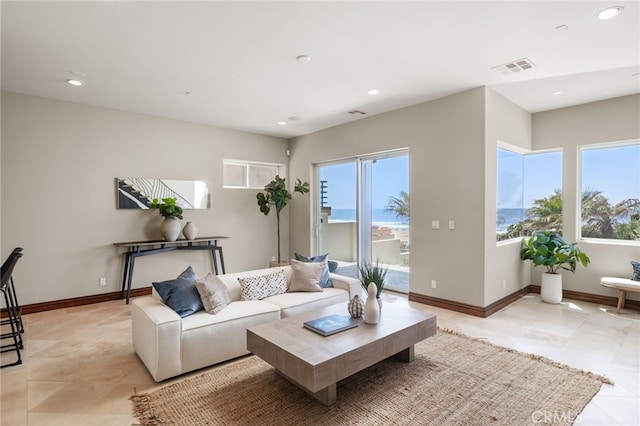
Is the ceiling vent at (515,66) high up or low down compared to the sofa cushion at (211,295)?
up

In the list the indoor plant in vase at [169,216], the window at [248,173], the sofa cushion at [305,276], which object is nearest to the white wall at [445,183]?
the sofa cushion at [305,276]

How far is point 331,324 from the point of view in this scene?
8.43 ft

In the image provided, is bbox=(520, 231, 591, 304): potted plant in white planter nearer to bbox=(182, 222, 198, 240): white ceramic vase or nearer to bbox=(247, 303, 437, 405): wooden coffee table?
bbox=(247, 303, 437, 405): wooden coffee table

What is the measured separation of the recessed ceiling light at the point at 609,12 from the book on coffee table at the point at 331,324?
10.0 feet

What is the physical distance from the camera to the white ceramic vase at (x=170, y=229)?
5039 mm

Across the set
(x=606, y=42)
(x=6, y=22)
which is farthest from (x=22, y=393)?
(x=606, y=42)

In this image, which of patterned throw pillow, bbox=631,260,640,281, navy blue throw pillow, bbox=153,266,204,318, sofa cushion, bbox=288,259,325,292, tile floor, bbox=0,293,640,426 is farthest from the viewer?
patterned throw pillow, bbox=631,260,640,281

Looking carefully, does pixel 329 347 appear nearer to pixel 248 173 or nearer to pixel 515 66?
pixel 515 66

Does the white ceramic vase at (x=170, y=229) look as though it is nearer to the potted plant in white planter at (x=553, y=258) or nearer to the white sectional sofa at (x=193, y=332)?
the white sectional sofa at (x=193, y=332)

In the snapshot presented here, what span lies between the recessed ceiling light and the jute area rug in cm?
282

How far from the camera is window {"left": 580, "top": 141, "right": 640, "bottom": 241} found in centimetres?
453

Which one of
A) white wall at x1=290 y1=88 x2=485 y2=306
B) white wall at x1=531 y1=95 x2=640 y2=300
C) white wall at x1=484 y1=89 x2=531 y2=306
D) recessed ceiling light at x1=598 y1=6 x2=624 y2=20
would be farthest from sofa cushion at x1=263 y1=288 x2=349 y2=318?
white wall at x1=531 y1=95 x2=640 y2=300

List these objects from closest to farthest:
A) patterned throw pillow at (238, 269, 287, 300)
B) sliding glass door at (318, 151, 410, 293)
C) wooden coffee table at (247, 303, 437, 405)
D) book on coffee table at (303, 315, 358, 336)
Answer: wooden coffee table at (247, 303, 437, 405) → book on coffee table at (303, 315, 358, 336) → patterned throw pillow at (238, 269, 287, 300) → sliding glass door at (318, 151, 410, 293)

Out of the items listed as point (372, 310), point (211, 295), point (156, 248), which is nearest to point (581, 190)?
point (372, 310)
